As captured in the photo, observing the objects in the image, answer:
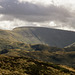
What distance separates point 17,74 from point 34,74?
1021cm

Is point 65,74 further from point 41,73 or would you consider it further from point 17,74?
point 17,74

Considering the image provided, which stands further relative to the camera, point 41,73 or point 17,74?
point 41,73

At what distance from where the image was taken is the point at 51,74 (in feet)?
274

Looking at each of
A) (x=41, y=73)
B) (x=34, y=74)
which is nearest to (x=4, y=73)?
(x=34, y=74)

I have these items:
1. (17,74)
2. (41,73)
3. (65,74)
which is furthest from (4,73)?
(65,74)

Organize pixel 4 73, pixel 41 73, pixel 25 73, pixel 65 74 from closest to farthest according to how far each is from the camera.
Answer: pixel 4 73 → pixel 25 73 → pixel 41 73 → pixel 65 74

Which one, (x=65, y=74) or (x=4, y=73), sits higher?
(x=4, y=73)

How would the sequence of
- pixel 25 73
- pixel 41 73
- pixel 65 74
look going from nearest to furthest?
pixel 25 73, pixel 41 73, pixel 65 74

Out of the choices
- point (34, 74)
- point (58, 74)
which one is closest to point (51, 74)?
point (58, 74)

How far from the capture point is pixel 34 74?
78.6 metres

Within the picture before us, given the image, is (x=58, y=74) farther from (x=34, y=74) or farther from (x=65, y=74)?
(x=34, y=74)

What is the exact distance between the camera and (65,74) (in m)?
89.6

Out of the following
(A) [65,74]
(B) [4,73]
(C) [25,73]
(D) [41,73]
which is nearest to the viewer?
(B) [4,73]

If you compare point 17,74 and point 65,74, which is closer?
point 17,74
